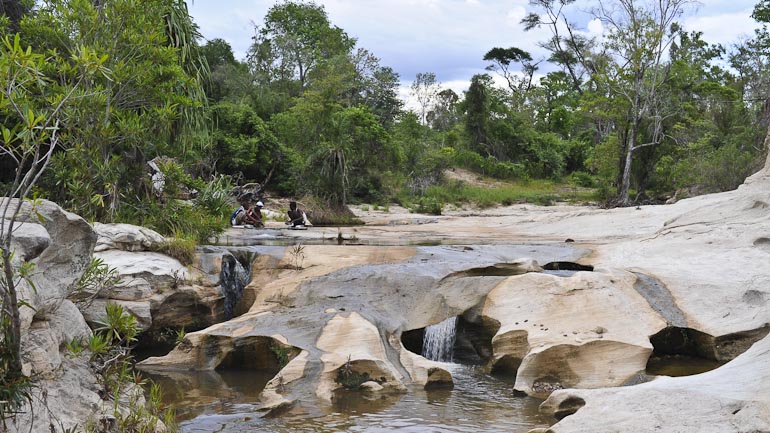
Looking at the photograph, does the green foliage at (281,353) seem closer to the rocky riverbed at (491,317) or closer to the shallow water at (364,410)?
the rocky riverbed at (491,317)

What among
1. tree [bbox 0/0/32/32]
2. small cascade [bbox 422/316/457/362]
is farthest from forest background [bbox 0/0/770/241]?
small cascade [bbox 422/316/457/362]

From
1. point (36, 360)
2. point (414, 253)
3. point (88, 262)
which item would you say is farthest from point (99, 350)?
point (414, 253)

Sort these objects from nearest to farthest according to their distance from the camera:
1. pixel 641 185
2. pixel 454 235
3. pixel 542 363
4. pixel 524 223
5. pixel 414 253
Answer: pixel 542 363
pixel 414 253
pixel 454 235
pixel 524 223
pixel 641 185

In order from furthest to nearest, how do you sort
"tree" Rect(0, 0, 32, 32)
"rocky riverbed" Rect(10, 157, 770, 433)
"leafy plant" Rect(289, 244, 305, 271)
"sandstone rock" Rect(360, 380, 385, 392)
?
1. "tree" Rect(0, 0, 32, 32)
2. "leafy plant" Rect(289, 244, 305, 271)
3. "sandstone rock" Rect(360, 380, 385, 392)
4. "rocky riverbed" Rect(10, 157, 770, 433)

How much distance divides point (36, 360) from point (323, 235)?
390 inches

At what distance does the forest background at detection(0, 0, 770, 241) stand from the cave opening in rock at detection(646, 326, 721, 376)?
19.5ft

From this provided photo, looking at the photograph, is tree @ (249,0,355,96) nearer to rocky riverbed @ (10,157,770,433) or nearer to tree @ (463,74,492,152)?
tree @ (463,74,492,152)

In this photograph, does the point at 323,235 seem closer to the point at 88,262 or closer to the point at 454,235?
the point at 454,235

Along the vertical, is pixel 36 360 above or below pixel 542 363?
above

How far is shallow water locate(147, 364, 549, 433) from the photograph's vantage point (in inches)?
217

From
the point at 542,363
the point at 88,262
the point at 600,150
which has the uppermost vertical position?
the point at 600,150

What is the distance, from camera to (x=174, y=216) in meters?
11.1

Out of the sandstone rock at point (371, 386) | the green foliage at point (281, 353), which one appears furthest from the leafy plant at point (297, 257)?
the sandstone rock at point (371, 386)

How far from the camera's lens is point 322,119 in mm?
22516
